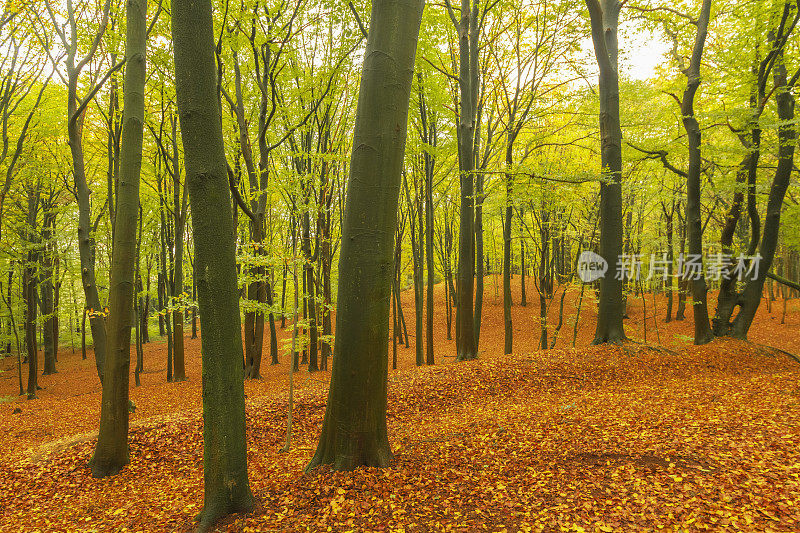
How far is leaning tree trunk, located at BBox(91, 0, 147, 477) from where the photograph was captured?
461 centimetres

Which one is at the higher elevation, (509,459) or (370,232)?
(370,232)

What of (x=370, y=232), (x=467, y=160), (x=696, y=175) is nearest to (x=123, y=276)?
(x=370, y=232)

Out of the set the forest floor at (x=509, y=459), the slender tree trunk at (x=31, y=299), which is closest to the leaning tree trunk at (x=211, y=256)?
the forest floor at (x=509, y=459)

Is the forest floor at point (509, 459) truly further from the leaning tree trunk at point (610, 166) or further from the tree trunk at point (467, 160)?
the tree trunk at point (467, 160)

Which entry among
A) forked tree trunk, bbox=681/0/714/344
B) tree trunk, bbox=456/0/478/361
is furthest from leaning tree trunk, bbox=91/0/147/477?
forked tree trunk, bbox=681/0/714/344

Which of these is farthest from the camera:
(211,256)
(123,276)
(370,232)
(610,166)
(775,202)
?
(775,202)

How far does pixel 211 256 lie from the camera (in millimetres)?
2693

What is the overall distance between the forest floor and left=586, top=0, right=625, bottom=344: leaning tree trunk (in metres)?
0.73

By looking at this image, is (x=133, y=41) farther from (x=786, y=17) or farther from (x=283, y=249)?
(x=786, y=17)

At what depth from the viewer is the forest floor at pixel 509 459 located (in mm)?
2676

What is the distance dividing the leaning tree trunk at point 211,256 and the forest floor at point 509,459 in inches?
16.7

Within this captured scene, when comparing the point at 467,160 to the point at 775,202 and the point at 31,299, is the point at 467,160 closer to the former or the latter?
the point at 775,202

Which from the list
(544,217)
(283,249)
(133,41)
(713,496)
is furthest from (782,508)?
(544,217)

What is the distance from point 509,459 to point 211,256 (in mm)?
3370
